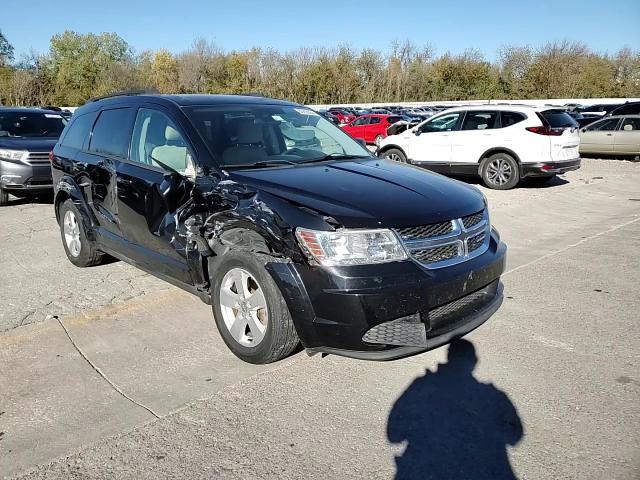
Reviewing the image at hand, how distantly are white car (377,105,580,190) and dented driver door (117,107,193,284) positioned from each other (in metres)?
8.97

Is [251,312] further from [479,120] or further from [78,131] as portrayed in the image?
[479,120]

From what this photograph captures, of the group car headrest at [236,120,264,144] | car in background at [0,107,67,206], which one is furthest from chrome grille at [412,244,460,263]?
car in background at [0,107,67,206]

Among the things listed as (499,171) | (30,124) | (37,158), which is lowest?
(499,171)

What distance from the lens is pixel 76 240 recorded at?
5.56 meters

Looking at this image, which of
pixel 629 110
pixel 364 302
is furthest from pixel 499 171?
pixel 364 302

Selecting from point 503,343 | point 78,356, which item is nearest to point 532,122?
point 503,343

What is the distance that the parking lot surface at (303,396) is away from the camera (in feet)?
8.39

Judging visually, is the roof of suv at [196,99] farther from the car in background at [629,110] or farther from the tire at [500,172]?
the car in background at [629,110]

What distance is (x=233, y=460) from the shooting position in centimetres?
257

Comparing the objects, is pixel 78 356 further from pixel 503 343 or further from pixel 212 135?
pixel 503 343

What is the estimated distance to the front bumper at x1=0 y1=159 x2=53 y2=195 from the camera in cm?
903

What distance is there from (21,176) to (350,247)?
26.7 ft

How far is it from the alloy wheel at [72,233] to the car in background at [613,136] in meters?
16.6

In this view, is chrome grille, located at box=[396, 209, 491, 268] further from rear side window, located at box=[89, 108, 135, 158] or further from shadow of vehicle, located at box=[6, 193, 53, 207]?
shadow of vehicle, located at box=[6, 193, 53, 207]
